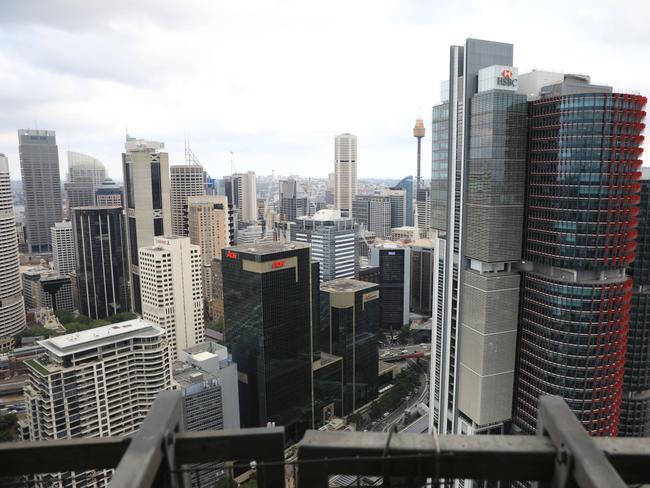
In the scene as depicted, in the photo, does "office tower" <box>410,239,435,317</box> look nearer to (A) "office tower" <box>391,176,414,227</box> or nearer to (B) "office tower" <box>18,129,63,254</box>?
(A) "office tower" <box>391,176,414,227</box>

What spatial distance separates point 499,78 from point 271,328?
17530 millimetres

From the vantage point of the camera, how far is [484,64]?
18.4 meters

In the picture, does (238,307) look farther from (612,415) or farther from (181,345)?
(612,415)

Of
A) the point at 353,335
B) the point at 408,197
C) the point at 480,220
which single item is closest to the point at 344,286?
the point at 353,335

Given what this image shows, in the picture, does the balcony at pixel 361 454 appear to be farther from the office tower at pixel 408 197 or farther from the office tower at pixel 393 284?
the office tower at pixel 408 197

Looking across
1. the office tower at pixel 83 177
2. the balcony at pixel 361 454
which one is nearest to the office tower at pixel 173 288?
the balcony at pixel 361 454

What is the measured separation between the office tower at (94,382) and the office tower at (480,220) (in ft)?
41.8

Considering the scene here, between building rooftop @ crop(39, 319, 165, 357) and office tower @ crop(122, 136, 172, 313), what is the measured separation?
2972 cm

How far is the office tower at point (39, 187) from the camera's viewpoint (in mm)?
77125

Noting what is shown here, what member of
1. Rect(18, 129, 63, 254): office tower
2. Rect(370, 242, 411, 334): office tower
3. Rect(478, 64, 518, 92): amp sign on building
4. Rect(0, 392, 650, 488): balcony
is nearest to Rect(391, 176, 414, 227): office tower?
Rect(370, 242, 411, 334): office tower

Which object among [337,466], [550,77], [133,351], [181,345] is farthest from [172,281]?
[337,466]

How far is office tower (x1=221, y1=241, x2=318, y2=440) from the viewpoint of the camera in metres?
27.7

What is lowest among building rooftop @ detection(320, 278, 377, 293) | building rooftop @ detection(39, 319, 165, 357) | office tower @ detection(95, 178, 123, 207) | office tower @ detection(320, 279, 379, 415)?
office tower @ detection(320, 279, 379, 415)

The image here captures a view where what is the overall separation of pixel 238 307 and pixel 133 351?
8474mm
